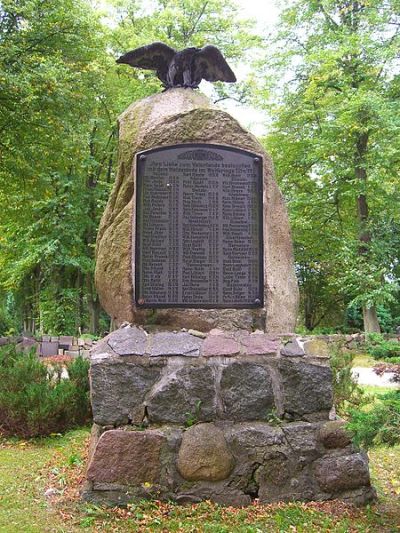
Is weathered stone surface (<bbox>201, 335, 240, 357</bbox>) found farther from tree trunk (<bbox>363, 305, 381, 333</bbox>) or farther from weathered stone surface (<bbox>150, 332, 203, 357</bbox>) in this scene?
tree trunk (<bbox>363, 305, 381, 333</bbox>)

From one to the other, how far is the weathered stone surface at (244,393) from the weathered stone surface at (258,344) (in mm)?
129

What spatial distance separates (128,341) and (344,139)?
17.7 m

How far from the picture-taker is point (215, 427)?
4223mm

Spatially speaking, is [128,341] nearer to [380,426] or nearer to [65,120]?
[380,426]

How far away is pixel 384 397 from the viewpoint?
3441mm

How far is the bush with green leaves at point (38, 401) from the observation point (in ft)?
21.0

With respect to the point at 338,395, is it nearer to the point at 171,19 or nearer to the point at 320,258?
the point at 320,258

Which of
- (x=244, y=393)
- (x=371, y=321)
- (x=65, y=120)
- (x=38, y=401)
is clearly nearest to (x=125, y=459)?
(x=244, y=393)

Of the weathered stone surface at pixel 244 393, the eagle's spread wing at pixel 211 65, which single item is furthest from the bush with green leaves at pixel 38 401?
the eagle's spread wing at pixel 211 65

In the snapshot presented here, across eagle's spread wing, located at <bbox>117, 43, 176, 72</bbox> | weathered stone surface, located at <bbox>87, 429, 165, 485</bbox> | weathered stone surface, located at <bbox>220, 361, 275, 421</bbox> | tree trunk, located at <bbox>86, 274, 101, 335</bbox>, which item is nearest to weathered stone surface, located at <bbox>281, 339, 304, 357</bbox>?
weathered stone surface, located at <bbox>220, 361, 275, 421</bbox>

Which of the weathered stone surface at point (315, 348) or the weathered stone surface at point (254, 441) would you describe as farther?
the weathered stone surface at point (315, 348)

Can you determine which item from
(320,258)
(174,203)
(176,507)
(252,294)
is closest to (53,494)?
(176,507)

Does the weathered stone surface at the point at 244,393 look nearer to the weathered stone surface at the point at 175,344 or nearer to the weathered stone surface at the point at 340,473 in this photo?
the weathered stone surface at the point at 175,344

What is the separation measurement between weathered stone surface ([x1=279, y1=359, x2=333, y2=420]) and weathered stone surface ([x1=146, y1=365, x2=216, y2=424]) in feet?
1.98
